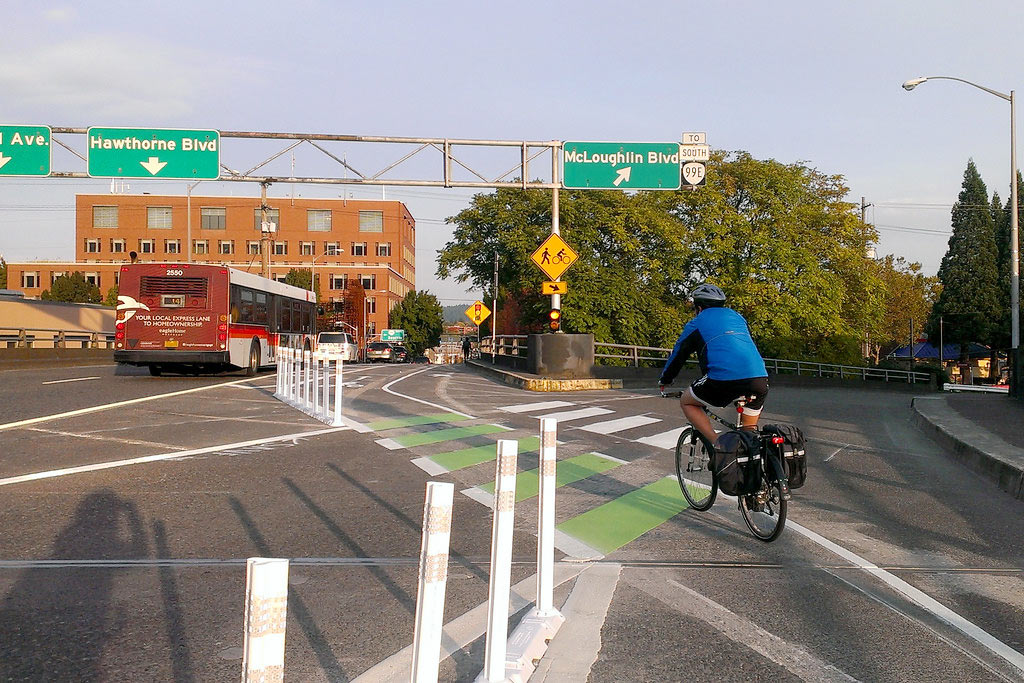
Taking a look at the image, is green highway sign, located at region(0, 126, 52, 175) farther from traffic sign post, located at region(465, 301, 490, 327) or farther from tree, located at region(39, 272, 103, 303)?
tree, located at region(39, 272, 103, 303)

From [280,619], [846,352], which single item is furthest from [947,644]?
[846,352]

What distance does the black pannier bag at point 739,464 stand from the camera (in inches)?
258

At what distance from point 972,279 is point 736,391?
6906cm

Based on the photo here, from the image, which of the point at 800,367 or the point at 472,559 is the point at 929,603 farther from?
the point at 800,367

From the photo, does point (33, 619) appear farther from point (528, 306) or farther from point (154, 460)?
point (528, 306)

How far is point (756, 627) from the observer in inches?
180

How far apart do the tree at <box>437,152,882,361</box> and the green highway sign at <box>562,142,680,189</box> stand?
12.8 m

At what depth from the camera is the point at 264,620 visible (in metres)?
1.99

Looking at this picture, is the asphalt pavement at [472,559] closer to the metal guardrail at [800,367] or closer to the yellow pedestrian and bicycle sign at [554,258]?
the yellow pedestrian and bicycle sign at [554,258]

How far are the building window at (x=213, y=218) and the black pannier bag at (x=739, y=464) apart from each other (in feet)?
339

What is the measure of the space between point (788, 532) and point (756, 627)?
251 cm

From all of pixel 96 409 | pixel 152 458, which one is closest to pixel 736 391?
pixel 152 458

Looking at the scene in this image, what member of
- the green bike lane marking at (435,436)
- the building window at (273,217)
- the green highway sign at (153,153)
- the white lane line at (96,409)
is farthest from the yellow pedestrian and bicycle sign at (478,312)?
the building window at (273,217)

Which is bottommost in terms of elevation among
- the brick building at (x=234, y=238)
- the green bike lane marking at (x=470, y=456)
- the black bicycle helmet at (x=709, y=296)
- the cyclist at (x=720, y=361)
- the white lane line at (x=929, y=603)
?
the green bike lane marking at (x=470, y=456)
